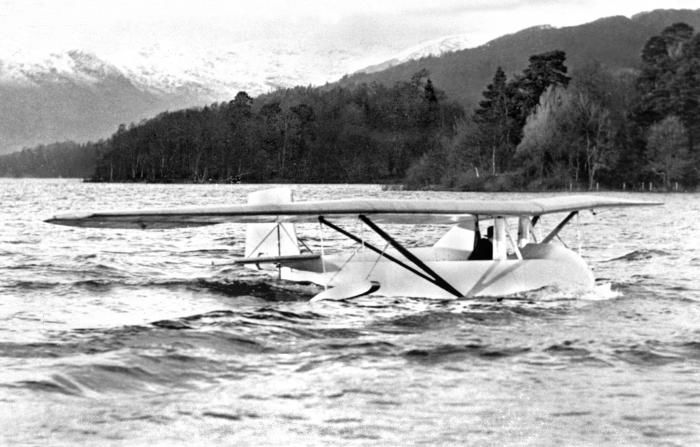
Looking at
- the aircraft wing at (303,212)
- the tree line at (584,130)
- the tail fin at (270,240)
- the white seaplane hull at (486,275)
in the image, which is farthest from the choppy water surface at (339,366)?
the tree line at (584,130)

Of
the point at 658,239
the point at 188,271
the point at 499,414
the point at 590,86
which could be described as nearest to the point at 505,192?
the point at 590,86

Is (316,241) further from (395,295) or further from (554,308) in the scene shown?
(554,308)

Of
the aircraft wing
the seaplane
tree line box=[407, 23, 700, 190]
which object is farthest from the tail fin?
tree line box=[407, 23, 700, 190]

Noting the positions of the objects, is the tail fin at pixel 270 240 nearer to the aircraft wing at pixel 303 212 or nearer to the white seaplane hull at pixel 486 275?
the aircraft wing at pixel 303 212

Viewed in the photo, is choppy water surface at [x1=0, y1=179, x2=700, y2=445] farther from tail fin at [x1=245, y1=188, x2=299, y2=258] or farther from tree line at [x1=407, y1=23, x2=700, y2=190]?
tree line at [x1=407, y1=23, x2=700, y2=190]

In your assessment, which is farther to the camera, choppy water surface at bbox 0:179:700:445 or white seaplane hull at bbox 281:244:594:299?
white seaplane hull at bbox 281:244:594:299

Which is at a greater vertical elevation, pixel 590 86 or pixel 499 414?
pixel 590 86
